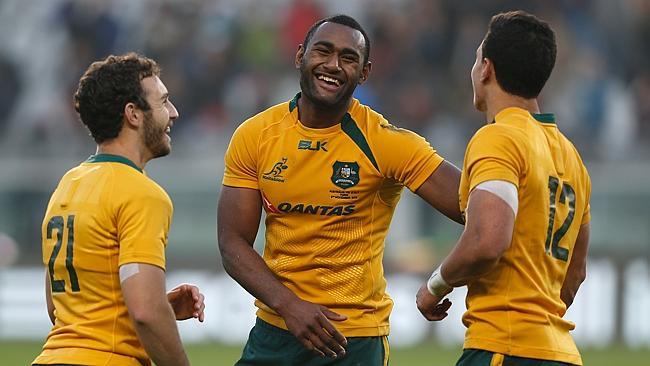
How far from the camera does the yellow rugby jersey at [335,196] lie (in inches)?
233

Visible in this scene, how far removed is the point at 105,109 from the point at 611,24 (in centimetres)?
1244

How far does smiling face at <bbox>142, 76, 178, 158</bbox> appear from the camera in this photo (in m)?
5.40

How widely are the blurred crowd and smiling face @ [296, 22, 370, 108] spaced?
9.01 meters

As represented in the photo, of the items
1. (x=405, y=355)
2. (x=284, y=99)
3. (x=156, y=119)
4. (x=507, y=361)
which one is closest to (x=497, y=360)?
(x=507, y=361)

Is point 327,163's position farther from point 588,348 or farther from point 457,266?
point 588,348

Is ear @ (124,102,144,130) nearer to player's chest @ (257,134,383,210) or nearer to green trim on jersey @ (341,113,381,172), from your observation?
player's chest @ (257,134,383,210)

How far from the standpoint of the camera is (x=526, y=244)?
5.09 metres

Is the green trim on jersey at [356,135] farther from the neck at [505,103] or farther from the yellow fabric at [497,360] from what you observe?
the yellow fabric at [497,360]

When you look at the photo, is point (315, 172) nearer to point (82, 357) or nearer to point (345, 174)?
Result: point (345, 174)

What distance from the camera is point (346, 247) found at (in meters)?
5.92

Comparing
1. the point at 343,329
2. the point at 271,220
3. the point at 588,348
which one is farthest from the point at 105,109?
the point at 588,348

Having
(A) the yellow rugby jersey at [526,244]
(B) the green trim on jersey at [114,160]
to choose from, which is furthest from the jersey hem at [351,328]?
(B) the green trim on jersey at [114,160]

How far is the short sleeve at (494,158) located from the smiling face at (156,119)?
1.31m

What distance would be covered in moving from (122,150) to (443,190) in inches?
59.4
